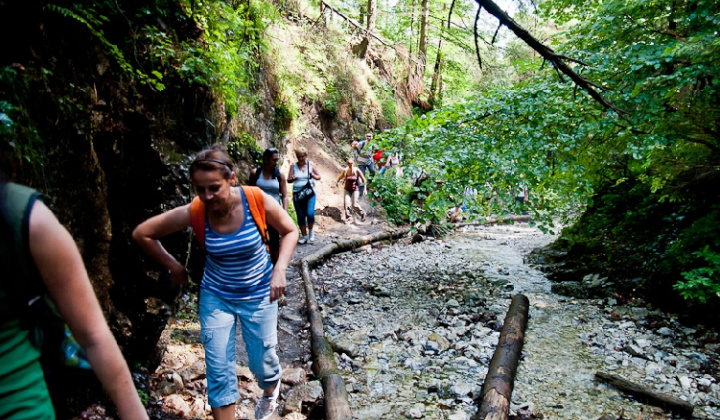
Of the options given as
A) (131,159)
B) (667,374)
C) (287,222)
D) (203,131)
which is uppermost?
(203,131)

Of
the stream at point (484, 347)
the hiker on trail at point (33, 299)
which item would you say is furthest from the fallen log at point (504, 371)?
the hiker on trail at point (33, 299)

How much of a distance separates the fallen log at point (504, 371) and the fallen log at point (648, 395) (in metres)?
0.90

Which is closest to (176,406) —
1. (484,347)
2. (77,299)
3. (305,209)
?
(77,299)

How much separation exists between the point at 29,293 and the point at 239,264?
176 centimetres

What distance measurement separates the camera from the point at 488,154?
21.9 feet

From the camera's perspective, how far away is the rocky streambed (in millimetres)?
3891

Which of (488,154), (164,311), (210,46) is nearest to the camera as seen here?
(164,311)

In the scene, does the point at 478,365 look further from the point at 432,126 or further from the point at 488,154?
the point at 432,126

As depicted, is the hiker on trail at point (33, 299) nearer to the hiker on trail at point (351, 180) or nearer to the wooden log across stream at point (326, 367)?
the wooden log across stream at point (326, 367)

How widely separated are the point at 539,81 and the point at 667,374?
4.62 metres

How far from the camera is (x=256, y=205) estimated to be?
9.41 ft

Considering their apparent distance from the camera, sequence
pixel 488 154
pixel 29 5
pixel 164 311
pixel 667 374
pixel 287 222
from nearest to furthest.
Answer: pixel 29 5, pixel 287 222, pixel 164 311, pixel 667 374, pixel 488 154

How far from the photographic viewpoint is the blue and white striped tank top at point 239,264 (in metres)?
2.78

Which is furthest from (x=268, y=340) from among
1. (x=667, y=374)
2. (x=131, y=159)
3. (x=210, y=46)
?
(x=667, y=374)
